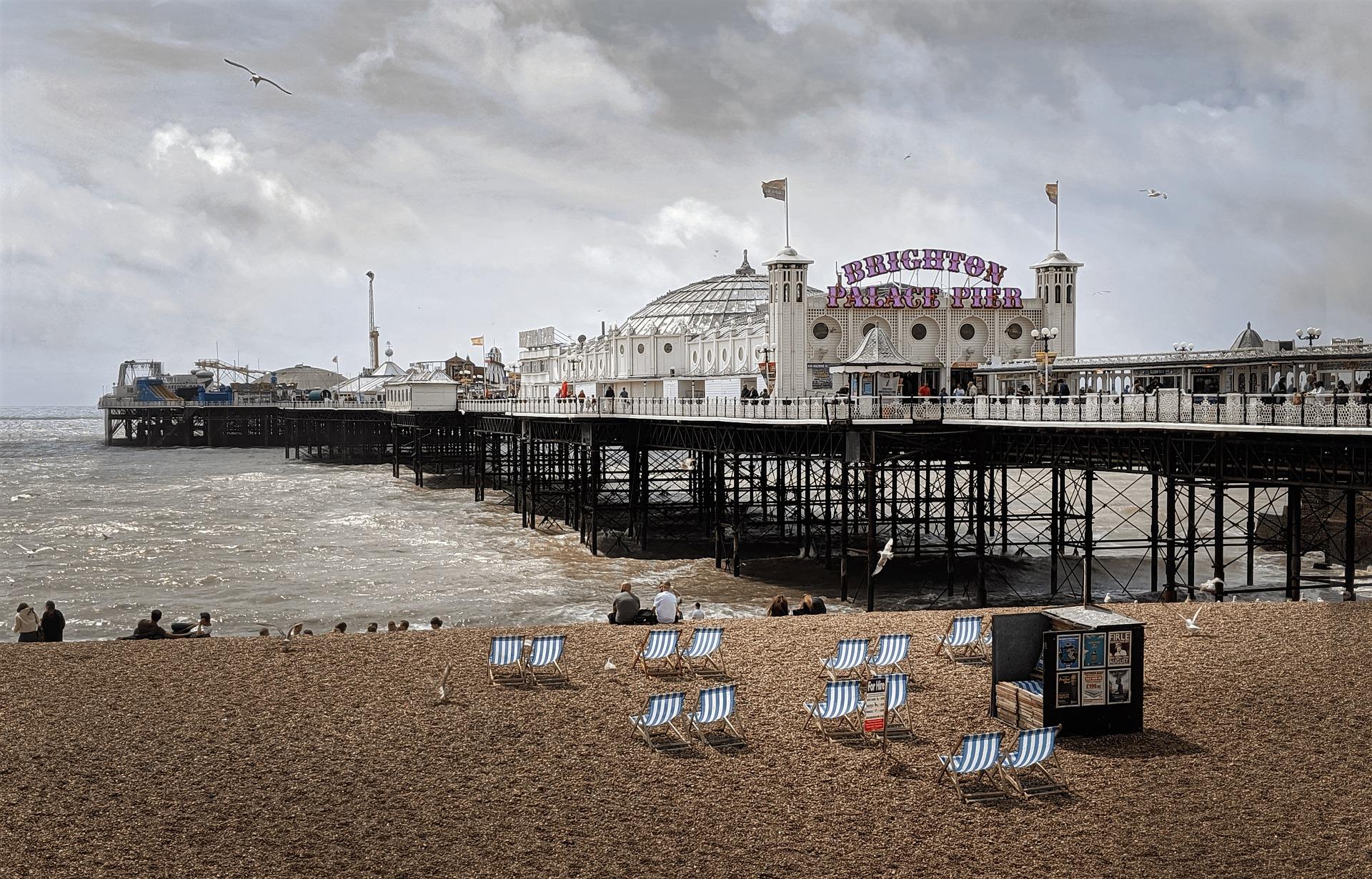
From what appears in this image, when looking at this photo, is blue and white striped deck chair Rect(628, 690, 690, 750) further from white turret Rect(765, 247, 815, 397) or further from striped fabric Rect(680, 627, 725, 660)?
white turret Rect(765, 247, 815, 397)

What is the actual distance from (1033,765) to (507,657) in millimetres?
7360

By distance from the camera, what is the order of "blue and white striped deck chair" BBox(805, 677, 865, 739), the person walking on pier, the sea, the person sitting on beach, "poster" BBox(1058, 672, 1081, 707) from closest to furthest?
"poster" BBox(1058, 672, 1081, 707)
"blue and white striped deck chair" BBox(805, 677, 865, 739)
the person walking on pier
the person sitting on beach
the sea

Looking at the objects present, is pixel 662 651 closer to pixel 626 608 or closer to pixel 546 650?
pixel 546 650

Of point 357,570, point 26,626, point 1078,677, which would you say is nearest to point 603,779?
point 1078,677

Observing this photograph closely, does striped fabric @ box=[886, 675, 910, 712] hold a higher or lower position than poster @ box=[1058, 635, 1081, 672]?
lower

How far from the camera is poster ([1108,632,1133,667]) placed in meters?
14.0

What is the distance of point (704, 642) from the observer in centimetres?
1681

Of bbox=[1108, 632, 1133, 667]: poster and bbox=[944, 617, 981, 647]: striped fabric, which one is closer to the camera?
bbox=[1108, 632, 1133, 667]: poster

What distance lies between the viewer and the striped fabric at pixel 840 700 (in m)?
14.1

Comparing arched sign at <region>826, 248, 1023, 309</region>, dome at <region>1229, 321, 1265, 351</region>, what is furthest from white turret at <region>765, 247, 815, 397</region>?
dome at <region>1229, 321, 1265, 351</region>

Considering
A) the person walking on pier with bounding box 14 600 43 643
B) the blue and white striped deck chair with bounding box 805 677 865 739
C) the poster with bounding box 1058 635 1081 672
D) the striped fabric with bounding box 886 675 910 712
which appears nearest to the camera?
the poster with bounding box 1058 635 1081 672

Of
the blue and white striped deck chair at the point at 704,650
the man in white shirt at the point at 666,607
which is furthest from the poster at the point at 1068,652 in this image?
the man in white shirt at the point at 666,607

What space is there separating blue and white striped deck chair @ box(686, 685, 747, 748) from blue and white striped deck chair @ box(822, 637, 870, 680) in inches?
93.0

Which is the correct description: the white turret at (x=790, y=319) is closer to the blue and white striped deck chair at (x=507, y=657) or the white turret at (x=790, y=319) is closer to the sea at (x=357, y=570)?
the sea at (x=357, y=570)
